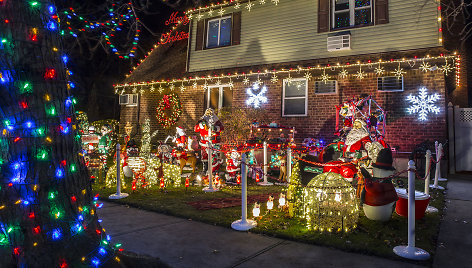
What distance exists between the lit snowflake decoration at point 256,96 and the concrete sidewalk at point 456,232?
23.5 feet

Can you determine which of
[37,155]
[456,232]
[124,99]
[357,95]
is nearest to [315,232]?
[456,232]

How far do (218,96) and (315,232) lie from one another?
10758 mm

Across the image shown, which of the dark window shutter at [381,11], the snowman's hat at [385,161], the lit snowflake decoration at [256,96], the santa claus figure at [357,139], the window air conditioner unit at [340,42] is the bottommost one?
the snowman's hat at [385,161]

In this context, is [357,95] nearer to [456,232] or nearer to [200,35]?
[456,232]

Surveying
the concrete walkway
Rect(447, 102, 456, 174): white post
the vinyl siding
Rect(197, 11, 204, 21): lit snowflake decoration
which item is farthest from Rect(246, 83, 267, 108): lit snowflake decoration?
the concrete walkway

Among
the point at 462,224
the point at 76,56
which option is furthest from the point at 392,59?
the point at 76,56

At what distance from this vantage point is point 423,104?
9992 millimetres

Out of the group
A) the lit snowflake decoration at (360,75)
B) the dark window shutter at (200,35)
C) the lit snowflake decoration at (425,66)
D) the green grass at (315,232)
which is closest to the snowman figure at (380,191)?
the green grass at (315,232)

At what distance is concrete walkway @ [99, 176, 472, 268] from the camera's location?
12.1 ft

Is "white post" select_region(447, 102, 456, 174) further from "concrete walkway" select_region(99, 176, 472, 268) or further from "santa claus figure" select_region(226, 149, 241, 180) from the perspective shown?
"santa claus figure" select_region(226, 149, 241, 180)

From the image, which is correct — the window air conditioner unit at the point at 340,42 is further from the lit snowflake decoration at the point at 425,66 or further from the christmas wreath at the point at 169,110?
the christmas wreath at the point at 169,110

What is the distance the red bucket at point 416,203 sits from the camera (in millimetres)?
5182

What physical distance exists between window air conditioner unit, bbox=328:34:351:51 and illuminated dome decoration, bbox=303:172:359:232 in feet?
24.8

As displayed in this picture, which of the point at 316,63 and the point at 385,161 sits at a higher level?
the point at 316,63
